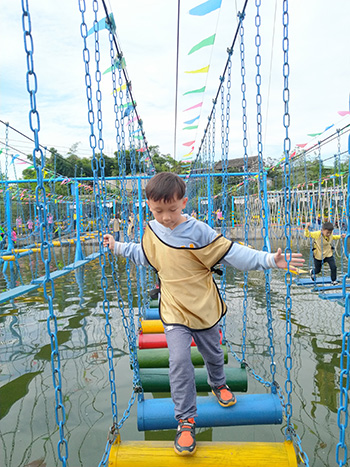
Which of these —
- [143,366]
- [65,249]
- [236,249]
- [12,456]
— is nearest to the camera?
[236,249]

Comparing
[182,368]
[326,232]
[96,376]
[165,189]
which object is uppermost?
[165,189]

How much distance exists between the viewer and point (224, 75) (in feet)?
13.5

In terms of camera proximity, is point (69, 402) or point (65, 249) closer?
point (69, 402)

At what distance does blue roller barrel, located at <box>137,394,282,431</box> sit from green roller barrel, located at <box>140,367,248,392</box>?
1.12ft

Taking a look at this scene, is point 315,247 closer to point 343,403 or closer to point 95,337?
point 95,337

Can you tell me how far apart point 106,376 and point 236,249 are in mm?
2546

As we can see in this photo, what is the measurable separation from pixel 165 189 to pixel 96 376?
2.69 metres

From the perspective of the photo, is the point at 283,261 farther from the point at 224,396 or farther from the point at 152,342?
the point at 152,342

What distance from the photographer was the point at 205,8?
9.19 ft

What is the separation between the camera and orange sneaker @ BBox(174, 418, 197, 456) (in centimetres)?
178

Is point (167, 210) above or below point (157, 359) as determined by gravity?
above

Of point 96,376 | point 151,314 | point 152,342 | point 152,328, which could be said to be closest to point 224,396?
point 152,342

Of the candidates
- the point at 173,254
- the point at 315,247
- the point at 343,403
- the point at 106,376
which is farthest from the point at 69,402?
the point at 315,247

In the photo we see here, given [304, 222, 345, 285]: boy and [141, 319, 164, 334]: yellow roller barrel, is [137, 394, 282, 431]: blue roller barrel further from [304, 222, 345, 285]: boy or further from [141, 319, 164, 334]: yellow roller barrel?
[304, 222, 345, 285]: boy
